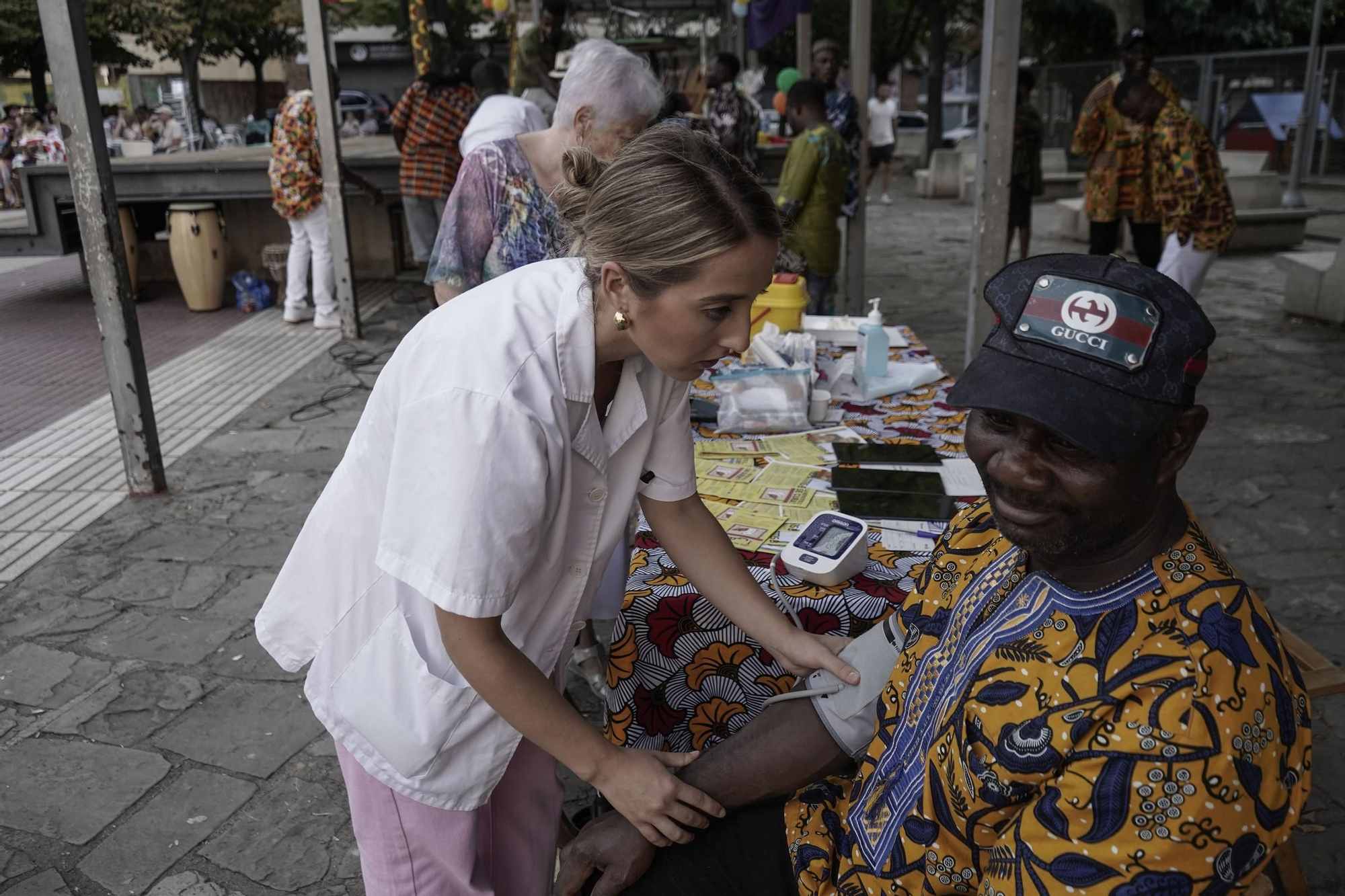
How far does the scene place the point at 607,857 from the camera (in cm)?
163

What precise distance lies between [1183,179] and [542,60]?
4.88 metres

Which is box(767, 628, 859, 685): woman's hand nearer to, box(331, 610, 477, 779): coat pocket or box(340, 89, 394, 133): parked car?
box(331, 610, 477, 779): coat pocket

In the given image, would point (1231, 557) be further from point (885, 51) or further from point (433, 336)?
point (885, 51)

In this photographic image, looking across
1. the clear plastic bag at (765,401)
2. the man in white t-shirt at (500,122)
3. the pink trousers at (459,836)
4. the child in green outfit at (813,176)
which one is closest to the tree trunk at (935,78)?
the child in green outfit at (813,176)

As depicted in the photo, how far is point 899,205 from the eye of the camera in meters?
16.2

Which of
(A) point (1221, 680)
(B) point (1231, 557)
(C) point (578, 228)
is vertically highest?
(C) point (578, 228)

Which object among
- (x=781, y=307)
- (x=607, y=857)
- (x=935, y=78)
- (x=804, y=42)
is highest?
(x=935, y=78)

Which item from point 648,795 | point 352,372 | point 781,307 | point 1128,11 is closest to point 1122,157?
point 781,307

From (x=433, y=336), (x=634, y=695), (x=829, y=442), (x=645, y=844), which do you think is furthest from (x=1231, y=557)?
(x=433, y=336)

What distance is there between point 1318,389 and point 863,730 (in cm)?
580

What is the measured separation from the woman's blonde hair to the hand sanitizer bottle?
5.95ft

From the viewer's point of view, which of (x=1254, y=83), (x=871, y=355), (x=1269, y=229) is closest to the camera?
(x=871, y=355)

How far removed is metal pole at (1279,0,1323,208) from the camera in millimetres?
12602

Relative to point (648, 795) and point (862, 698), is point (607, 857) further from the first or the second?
point (862, 698)
